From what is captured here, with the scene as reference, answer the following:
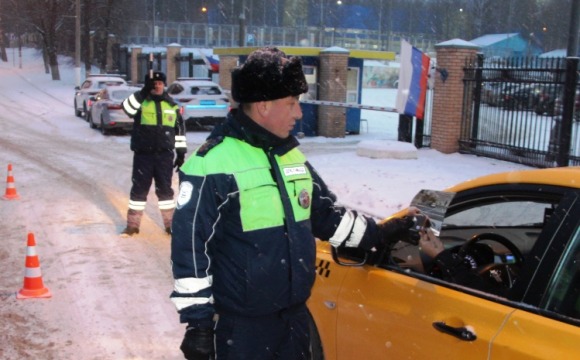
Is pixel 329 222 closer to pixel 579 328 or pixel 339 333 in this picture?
pixel 339 333

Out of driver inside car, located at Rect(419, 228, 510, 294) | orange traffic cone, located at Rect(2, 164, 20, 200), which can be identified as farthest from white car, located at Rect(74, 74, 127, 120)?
driver inside car, located at Rect(419, 228, 510, 294)

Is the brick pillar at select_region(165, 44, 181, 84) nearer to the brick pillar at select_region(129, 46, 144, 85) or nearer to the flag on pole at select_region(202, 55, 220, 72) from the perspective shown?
the flag on pole at select_region(202, 55, 220, 72)

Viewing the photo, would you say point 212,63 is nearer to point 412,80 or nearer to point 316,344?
point 412,80

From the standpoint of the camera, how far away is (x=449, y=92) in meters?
14.4

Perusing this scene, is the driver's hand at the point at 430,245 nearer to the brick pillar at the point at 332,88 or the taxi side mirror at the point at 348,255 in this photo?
the taxi side mirror at the point at 348,255

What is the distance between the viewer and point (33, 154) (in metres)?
15.2

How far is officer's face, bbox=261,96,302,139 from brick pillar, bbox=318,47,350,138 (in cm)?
1789

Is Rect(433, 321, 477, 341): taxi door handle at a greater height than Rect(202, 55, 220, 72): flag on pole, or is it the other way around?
Rect(202, 55, 220, 72): flag on pole

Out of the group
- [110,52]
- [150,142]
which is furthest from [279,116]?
[110,52]

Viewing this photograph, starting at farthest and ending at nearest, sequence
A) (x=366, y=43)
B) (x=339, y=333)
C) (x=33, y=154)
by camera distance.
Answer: (x=366, y=43), (x=33, y=154), (x=339, y=333)

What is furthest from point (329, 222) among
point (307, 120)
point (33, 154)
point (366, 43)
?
point (366, 43)

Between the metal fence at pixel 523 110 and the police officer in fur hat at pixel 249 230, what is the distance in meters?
9.72

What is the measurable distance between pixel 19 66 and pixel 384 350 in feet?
212

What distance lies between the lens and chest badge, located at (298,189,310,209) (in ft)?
8.67
